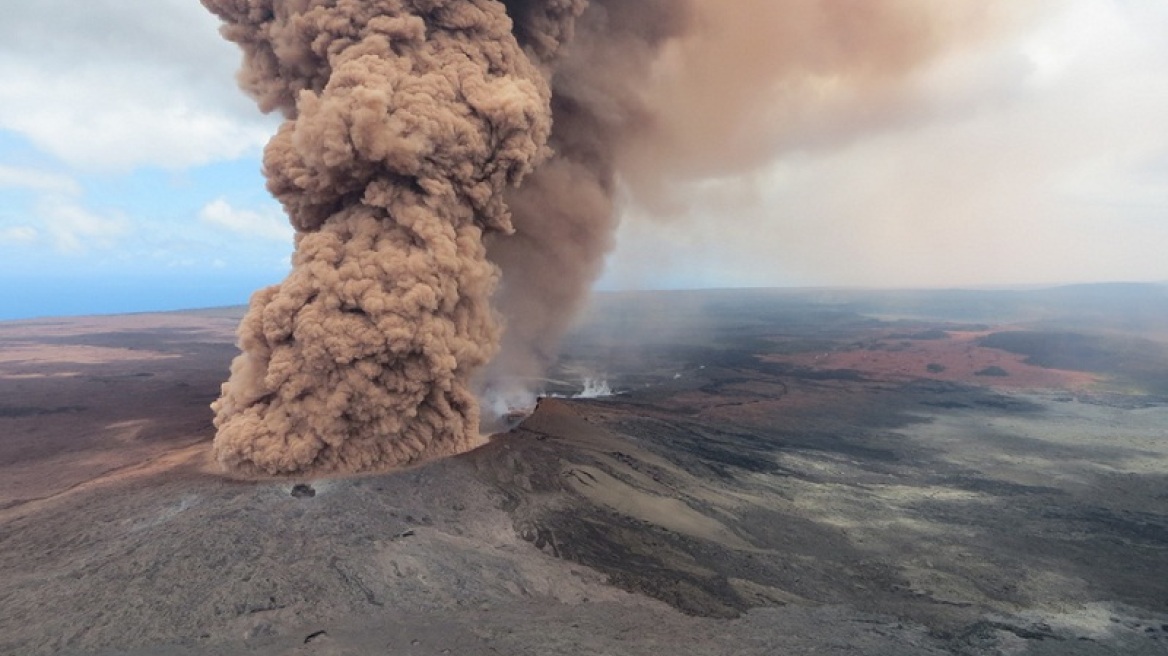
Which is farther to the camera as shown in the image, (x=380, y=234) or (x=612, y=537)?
(x=380, y=234)

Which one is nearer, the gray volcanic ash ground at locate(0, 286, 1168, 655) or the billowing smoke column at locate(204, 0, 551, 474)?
the gray volcanic ash ground at locate(0, 286, 1168, 655)

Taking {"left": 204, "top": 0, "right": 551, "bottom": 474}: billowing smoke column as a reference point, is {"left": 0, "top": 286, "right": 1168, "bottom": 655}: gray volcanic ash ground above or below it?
below

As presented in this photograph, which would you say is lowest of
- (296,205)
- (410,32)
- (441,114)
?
(296,205)

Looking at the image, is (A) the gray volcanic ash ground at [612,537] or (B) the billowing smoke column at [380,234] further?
(B) the billowing smoke column at [380,234]

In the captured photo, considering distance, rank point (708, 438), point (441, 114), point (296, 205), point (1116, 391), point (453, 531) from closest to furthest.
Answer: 1. point (453, 531)
2. point (441, 114)
3. point (296, 205)
4. point (708, 438)
5. point (1116, 391)

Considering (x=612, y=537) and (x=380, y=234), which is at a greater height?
(x=380, y=234)

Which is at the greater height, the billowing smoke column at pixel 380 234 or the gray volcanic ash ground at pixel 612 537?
the billowing smoke column at pixel 380 234

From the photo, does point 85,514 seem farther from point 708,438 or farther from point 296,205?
point 708,438

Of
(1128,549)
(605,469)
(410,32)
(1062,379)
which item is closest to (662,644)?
(605,469)
